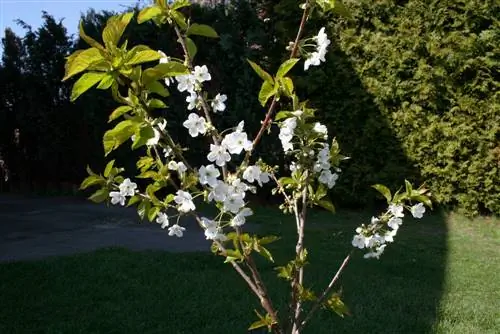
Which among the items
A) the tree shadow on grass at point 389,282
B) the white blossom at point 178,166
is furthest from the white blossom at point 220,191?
the tree shadow on grass at point 389,282

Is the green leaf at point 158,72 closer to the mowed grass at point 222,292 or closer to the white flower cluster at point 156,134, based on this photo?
the white flower cluster at point 156,134

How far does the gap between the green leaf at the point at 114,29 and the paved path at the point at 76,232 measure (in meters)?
3.68

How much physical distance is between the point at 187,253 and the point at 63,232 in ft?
5.63

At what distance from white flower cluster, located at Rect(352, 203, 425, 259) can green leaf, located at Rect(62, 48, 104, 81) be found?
1.01 metres

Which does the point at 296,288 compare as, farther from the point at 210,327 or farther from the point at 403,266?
the point at 403,266

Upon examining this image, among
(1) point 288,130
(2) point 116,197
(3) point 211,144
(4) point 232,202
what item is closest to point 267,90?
(1) point 288,130

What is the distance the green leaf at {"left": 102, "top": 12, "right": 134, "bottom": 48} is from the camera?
1.46 metres

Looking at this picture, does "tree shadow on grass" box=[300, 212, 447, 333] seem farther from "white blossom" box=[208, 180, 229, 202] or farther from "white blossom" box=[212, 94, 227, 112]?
"white blossom" box=[208, 180, 229, 202]

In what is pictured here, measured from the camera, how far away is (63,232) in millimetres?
5867

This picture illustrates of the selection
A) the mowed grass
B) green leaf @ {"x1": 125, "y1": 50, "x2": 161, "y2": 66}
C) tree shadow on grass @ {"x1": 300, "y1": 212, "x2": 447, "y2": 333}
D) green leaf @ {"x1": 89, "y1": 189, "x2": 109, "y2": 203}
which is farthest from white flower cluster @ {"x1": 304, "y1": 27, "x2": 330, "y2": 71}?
tree shadow on grass @ {"x1": 300, "y1": 212, "x2": 447, "y2": 333}

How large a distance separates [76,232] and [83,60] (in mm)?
4724

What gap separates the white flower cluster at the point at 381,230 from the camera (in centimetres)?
190

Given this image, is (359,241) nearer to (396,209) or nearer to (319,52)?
(396,209)

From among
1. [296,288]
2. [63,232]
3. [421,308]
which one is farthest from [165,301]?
[63,232]
